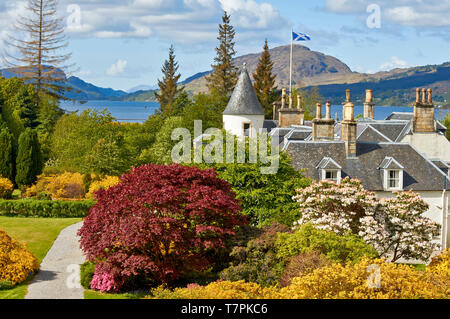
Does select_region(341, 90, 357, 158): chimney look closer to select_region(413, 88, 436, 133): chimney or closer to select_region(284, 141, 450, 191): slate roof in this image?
select_region(284, 141, 450, 191): slate roof

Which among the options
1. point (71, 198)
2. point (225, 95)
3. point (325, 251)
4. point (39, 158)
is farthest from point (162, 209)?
point (225, 95)

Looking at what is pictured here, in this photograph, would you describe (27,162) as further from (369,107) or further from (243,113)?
(369,107)

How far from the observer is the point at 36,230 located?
34.8m

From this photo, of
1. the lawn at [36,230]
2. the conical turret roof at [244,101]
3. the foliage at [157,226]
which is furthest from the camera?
the conical turret roof at [244,101]

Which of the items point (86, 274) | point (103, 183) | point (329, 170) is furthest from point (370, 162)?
point (103, 183)

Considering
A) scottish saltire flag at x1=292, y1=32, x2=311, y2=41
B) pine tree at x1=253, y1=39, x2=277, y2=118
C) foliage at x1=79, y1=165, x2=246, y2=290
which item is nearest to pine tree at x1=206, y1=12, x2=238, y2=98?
pine tree at x1=253, y1=39, x2=277, y2=118

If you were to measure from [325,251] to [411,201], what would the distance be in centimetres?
700

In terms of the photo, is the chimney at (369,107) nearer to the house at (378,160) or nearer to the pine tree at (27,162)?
the house at (378,160)

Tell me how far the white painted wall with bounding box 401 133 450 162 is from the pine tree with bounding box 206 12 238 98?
4682cm

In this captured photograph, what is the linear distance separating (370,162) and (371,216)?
9.08 meters

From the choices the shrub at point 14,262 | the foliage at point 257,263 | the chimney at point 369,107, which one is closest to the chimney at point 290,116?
the chimney at point 369,107

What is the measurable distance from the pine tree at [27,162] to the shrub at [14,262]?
23.6m

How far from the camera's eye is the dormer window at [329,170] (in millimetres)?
35812
